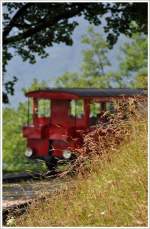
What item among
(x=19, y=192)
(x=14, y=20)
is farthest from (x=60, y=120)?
(x=19, y=192)

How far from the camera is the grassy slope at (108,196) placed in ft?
23.0

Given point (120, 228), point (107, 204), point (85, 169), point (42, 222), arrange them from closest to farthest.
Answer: point (120, 228)
point (107, 204)
point (42, 222)
point (85, 169)

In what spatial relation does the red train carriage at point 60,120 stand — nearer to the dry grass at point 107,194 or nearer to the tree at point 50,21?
the tree at point 50,21

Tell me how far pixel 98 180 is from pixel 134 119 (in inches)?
47.7

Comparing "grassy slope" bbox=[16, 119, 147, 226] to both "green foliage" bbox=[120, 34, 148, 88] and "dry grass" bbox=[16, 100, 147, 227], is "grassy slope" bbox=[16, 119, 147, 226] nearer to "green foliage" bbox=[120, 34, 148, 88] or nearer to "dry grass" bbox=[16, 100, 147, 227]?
"dry grass" bbox=[16, 100, 147, 227]

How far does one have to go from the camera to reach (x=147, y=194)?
705 cm

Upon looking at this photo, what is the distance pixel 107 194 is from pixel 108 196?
0.06 meters

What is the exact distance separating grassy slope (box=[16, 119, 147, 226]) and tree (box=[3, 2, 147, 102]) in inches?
601

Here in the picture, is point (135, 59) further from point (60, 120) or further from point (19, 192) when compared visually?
point (19, 192)

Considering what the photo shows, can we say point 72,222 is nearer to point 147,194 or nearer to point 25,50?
point 147,194

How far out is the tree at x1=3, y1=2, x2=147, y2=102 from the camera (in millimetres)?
23781

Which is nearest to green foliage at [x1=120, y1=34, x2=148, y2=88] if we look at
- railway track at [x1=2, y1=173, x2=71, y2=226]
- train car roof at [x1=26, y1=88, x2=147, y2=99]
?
train car roof at [x1=26, y1=88, x2=147, y2=99]

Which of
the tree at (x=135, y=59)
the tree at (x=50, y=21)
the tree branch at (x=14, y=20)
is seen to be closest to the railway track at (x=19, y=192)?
the tree at (x=50, y=21)

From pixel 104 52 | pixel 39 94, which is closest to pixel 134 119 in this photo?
pixel 39 94
